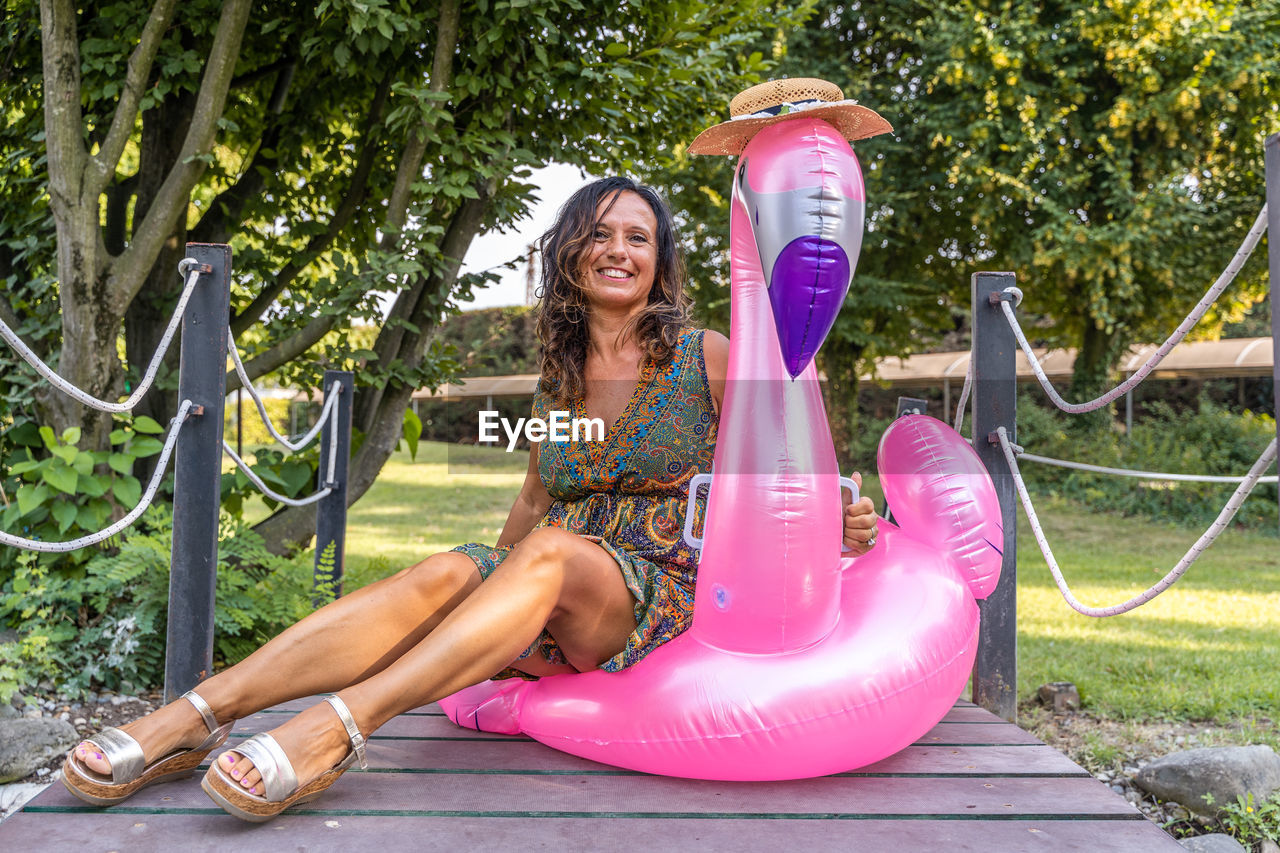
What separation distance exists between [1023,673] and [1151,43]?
358 inches

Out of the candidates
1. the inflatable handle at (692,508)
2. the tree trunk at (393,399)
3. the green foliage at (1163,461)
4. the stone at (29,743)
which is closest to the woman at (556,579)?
the inflatable handle at (692,508)

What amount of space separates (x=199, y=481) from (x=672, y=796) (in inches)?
61.7

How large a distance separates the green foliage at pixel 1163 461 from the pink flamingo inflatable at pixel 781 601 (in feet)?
32.8

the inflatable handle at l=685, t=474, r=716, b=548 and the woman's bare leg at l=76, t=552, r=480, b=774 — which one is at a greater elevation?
the inflatable handle at l=685, t=474, r=716, b=548

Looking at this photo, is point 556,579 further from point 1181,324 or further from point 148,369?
point 1181,324

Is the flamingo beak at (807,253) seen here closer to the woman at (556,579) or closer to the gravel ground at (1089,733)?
the woman at (556,579)

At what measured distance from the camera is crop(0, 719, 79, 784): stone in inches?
120

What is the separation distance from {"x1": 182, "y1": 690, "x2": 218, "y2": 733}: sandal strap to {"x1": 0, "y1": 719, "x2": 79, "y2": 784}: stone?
1655mm

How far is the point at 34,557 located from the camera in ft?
12.5

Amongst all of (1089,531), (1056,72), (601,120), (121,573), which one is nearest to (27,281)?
(121,573)

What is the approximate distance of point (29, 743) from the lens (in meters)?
3.11

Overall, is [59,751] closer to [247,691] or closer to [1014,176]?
[247,691]

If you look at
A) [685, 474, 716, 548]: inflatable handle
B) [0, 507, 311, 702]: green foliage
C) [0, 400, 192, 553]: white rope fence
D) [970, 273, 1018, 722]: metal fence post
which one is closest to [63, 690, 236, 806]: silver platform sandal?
[0, 400, 192, 553]: white rope fence

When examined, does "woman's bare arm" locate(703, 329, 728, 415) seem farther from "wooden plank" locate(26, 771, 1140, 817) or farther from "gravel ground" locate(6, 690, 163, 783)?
"gravel ground" locate(6, 690, 163, 783)
